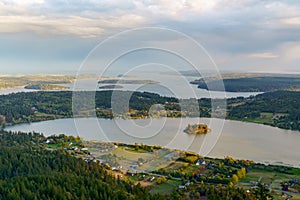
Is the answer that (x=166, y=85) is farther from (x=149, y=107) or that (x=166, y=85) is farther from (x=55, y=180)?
(x=149, y=107)

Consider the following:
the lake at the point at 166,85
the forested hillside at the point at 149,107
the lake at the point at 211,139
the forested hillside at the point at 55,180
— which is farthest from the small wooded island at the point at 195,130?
the forested hillside at the point at 55,180

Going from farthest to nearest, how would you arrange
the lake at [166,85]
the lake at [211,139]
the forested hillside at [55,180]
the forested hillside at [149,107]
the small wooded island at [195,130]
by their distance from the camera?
the forested hillside at [149,107] < the small wooded island at [195,130] < the lake at [211,139] < the lake at [166,85] < the forested hillside at [55,180]

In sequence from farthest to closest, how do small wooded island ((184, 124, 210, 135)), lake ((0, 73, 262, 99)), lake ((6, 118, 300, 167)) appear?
small wooded island ((184, 124, 210, 135)) → lake ((6, 118, 300, 167)) → lake ((0, 73, 262, 99))

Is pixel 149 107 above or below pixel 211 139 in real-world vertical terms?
above

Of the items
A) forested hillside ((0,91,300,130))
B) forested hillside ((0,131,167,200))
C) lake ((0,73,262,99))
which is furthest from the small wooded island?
forested hillside ((0,131,167,200))

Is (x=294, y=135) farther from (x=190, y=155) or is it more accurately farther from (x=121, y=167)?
(x=121, y=167)

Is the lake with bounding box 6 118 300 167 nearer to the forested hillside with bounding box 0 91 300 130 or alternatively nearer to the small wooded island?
the small wooded island

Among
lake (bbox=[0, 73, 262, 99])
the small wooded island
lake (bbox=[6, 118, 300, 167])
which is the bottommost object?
lake (bbox=[6, 118, 300, 167])

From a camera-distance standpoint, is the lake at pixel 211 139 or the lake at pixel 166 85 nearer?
the lake at pixel 166 85

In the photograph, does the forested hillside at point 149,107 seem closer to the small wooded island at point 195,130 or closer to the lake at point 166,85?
the lake at point 166,85

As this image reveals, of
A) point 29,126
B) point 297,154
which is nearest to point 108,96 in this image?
point 29,126

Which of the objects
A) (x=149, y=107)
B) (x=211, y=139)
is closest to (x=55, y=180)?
(x=211, y=139)

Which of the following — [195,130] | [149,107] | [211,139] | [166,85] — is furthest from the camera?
[149,107]
